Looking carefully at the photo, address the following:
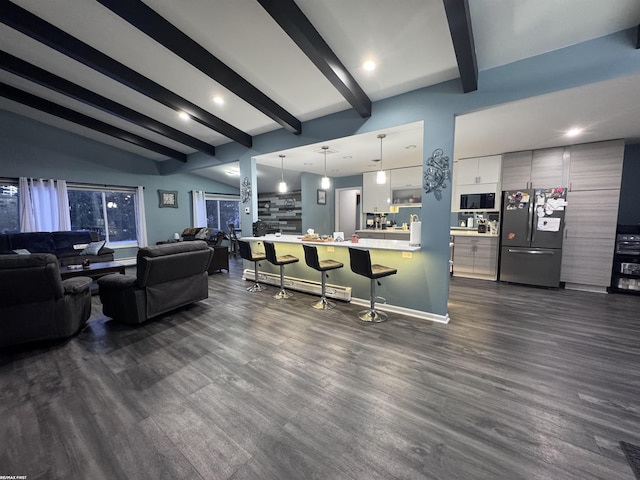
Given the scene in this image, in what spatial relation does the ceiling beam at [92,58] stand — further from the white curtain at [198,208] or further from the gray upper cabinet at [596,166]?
the gray upper cabinet at [596,166]

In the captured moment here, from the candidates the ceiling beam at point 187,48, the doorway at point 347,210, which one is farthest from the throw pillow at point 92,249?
the doorway at point 347,210

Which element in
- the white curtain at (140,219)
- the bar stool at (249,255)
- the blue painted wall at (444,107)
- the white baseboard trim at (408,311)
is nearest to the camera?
the blue painted wall at (444,107)

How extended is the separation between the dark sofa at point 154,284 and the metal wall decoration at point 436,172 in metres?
3.15

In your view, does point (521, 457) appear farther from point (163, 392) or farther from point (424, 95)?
point (424, 95)

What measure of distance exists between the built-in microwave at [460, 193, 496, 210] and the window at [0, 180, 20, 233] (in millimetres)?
9169

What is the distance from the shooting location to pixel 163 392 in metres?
1.86

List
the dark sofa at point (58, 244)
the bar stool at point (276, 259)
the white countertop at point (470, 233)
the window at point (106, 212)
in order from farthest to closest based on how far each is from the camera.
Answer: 1. the window at point (106, 212)
2. the white countertop at point (470, 233)
3. the dark sofa at point (58, 244)
4. the bar stool at point (276, 259)

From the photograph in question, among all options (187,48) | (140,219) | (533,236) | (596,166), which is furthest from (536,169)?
(140,219)

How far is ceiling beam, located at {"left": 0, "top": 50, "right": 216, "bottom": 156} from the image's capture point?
3.35 m

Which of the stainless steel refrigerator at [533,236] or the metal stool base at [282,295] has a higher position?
the stainless steel refrigerator at [533,236]

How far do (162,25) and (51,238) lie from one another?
5082 millimetres

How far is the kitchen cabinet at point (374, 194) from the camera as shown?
632cm

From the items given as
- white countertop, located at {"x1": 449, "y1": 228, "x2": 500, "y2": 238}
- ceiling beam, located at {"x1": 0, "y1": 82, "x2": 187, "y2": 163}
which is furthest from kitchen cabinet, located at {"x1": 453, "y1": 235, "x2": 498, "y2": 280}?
ceiling beam, located at {"x1": 0, "y1": 82, "x2": 187, "y2": 163}

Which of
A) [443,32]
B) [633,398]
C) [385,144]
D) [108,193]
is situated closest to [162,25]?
[443,32]
